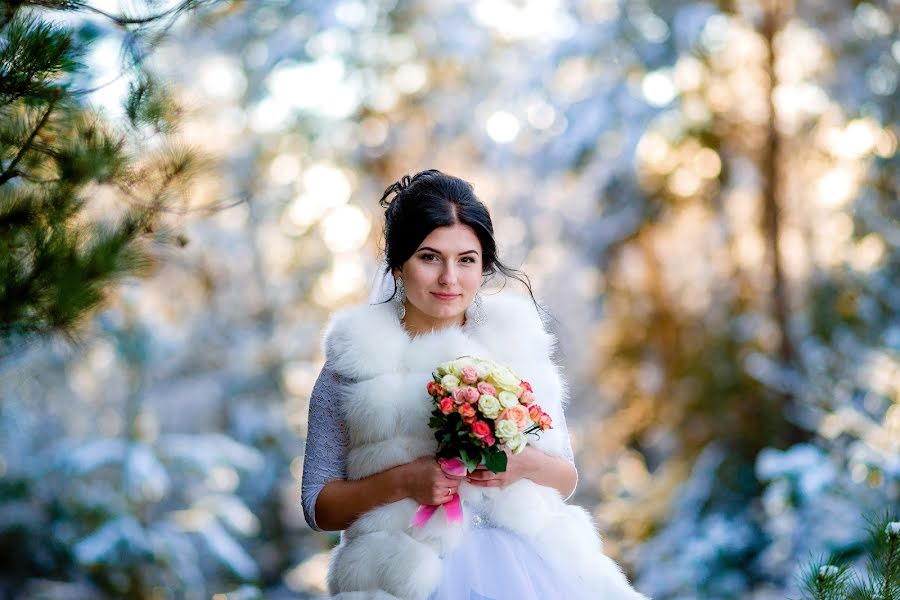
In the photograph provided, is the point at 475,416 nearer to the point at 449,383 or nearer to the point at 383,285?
the point at 449,383

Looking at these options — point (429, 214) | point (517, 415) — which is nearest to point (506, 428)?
point (517, 415)

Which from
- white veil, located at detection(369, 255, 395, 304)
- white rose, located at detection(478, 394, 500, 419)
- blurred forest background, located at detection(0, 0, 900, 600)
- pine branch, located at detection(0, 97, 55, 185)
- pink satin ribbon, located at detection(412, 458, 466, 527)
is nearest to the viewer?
white rose, located at detection(478, 394, 500, 419)

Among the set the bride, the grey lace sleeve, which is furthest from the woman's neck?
the grey lace sleeve

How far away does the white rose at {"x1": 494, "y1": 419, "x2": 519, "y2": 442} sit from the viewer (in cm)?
189

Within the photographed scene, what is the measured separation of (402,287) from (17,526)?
5.09 metres

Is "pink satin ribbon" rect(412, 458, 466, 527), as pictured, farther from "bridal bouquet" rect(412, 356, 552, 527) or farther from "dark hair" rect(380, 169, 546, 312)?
"dark hair" rect(380, 169, 546, 312)

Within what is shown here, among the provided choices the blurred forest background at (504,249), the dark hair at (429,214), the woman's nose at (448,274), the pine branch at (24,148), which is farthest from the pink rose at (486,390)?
the pine branch at (24,148)

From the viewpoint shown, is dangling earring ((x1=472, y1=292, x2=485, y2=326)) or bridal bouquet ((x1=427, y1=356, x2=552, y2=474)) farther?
dangling earring ((x1=472, y1=292, x2=485, y2=326))

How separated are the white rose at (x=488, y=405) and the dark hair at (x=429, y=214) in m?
0.48

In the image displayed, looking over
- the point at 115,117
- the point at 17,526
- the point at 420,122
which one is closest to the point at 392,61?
the point at 420,122

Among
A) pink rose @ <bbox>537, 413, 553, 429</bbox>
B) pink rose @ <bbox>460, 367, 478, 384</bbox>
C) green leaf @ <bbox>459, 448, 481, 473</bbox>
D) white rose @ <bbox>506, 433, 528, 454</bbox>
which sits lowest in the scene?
green leaf @ <bbox>459, 448, 481, 473</bbox>

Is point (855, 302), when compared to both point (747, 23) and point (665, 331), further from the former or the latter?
point (665, 331)

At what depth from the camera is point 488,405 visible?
1865 mm

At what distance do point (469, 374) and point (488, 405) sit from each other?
0.10m
